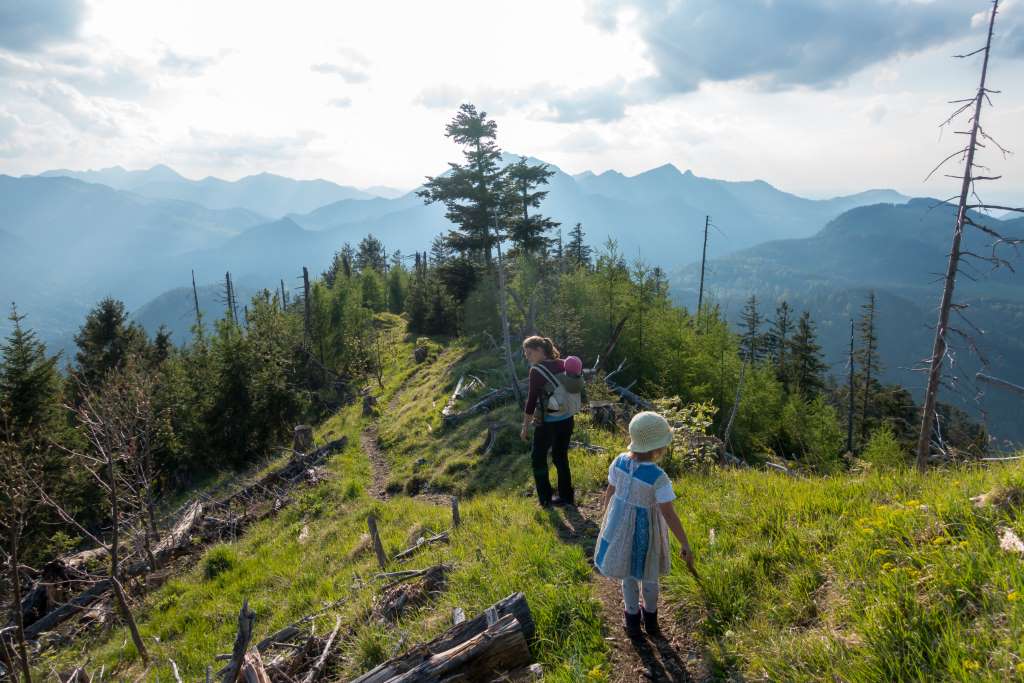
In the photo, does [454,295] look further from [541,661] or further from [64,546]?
[541,661]

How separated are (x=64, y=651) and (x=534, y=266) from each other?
917 inches

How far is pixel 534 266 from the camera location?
93.4ft

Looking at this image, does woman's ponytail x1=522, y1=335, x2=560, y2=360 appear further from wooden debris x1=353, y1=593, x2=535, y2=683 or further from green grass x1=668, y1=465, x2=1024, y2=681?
wooden debris x1=353, y1=593, x2=535, y2=683

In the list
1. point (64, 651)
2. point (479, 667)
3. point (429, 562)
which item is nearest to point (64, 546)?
point (64, 651)

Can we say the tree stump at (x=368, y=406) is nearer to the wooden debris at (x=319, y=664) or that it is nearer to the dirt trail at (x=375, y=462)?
the dirt trail at (x=375, y=462)

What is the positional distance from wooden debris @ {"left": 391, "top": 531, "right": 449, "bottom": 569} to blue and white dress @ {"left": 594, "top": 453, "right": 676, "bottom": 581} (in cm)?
393

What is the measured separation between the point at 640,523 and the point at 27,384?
1103 inches

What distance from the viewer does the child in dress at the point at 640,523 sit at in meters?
4.39

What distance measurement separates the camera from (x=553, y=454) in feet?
25.4

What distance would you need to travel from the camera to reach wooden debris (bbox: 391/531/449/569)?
25.5 ft

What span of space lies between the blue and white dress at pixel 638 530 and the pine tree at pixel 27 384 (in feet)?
85.4

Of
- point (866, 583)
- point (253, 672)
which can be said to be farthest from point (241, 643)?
point (866, 583)

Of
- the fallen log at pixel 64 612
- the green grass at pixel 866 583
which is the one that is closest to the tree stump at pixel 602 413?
the green grass at pixel 866 583

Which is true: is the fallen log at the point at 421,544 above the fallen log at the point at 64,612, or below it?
above
